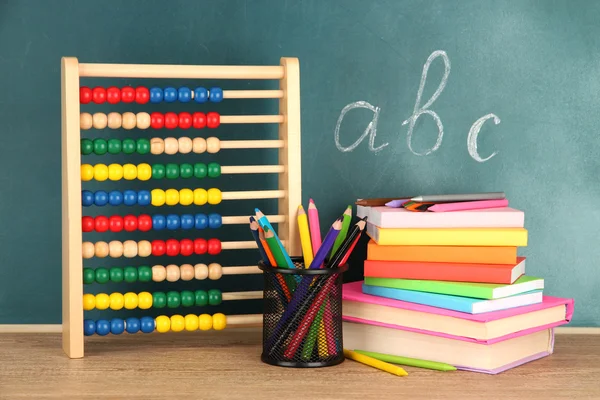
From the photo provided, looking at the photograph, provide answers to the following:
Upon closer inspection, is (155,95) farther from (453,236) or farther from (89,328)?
(453,236)

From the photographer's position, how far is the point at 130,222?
4.80 feet

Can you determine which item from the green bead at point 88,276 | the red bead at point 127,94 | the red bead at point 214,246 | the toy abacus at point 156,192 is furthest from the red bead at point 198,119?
the green bead at point 88,276

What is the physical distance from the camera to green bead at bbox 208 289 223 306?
59.3 inches

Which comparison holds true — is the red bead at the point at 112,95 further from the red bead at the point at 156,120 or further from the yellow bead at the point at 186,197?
the yellow bead at the point at 186,197

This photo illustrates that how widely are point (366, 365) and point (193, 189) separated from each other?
0.49 m

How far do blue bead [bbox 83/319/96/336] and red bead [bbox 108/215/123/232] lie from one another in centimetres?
16

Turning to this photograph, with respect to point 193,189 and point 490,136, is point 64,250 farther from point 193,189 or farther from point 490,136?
point 490,136

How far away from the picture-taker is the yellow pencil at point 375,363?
1275mm

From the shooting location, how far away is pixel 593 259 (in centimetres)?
163

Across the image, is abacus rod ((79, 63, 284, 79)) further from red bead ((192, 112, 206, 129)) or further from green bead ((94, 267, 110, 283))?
green bead ((94, 267, 110, 283))

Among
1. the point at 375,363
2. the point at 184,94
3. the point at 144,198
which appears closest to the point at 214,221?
the point at 144,198

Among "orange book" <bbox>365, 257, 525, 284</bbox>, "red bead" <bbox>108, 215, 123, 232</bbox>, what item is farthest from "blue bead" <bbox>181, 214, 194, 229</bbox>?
"orange book" <bbox>365, 257, 525, 284</bbox>

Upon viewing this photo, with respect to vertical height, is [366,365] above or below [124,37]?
below

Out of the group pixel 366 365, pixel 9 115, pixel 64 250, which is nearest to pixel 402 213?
pixel 366 365
